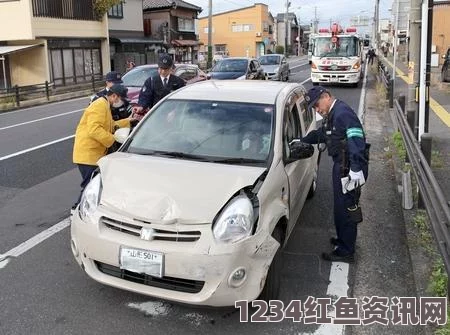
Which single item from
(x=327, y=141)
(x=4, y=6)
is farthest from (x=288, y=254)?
(x=4, y=6)

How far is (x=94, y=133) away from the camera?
5066 millimetres

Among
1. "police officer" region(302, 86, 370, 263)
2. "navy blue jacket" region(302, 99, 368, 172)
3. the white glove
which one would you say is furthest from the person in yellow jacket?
the white glove

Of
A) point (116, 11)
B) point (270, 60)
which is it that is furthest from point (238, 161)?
point (116, 11)

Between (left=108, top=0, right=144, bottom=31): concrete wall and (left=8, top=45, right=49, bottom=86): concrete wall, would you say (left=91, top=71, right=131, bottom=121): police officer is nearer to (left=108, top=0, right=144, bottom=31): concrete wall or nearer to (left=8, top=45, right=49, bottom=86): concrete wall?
(left=8, top=45, right=49, bottom=86): concrete wall

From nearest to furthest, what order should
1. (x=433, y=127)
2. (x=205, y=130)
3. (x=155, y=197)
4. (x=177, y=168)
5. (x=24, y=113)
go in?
(x=155, y=197), (x=177, y=168), (x=205, y=130), (x=433, y=127), (x=24, y=113)

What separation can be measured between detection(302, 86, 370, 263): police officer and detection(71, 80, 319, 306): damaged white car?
0.35 m

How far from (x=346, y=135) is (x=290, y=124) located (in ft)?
2.11

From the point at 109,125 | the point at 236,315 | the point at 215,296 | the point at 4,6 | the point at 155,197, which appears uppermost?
the point at 4,6

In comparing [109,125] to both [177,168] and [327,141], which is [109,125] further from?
[327,141]

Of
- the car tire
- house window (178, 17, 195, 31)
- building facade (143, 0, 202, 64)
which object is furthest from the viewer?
house window (178, 17, 195, 31)

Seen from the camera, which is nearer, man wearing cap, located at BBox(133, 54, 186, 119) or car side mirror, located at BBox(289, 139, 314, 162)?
car side mirror, located at BBox(289, 139, 314, 162)

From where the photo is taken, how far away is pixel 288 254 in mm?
4801

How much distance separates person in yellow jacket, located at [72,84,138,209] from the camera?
5.09 m

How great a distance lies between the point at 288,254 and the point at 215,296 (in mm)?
1683
